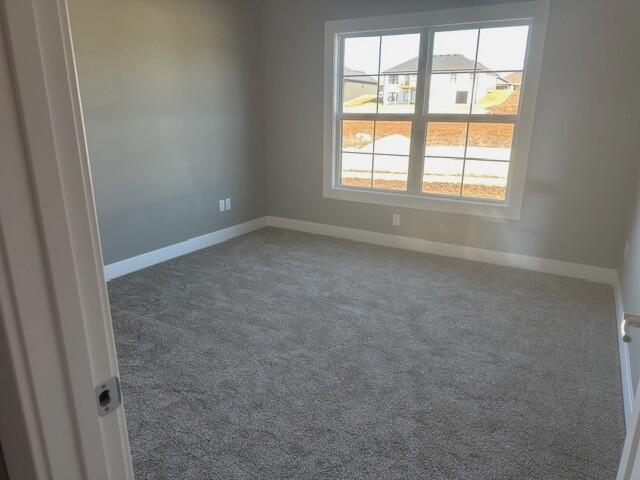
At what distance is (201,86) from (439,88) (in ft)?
7.34

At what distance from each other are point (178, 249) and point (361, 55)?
2.63m

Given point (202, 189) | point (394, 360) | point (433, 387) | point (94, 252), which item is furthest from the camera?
point (202, 189)

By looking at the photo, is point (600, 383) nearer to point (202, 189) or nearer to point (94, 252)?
point (94, 252)

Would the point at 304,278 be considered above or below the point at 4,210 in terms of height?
Answer: below

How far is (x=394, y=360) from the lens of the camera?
251 cm

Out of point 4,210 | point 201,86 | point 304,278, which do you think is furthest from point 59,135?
point 201,86

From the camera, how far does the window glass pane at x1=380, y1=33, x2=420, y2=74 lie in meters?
4.04

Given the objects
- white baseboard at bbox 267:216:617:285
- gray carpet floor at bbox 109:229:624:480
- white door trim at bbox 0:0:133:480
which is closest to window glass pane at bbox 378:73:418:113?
white baseboard at bbox 267:216:617:285

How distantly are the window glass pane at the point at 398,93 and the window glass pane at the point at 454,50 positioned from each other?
0.84 ft

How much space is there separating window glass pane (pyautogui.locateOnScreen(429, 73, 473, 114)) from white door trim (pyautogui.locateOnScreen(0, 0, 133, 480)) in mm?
3886

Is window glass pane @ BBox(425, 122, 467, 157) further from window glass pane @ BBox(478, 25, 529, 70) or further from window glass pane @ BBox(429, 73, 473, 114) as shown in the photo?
window glass pane @ BBox(478, 25, 529, 70)

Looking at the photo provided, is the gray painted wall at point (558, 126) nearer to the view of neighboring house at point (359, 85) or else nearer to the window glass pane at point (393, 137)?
the view of neighboring house at point (359, 85)

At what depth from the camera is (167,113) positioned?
390 centimetres

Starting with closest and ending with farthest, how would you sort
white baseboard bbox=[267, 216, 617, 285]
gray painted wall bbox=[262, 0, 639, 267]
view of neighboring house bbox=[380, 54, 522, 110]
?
1. gray painted wall bbox=[262, 0, 639, 267]
2. white baseboard bbox=[267, 216, 617, 285]
3. view of neighboring house bbox=[380, 54, 522, 110]
